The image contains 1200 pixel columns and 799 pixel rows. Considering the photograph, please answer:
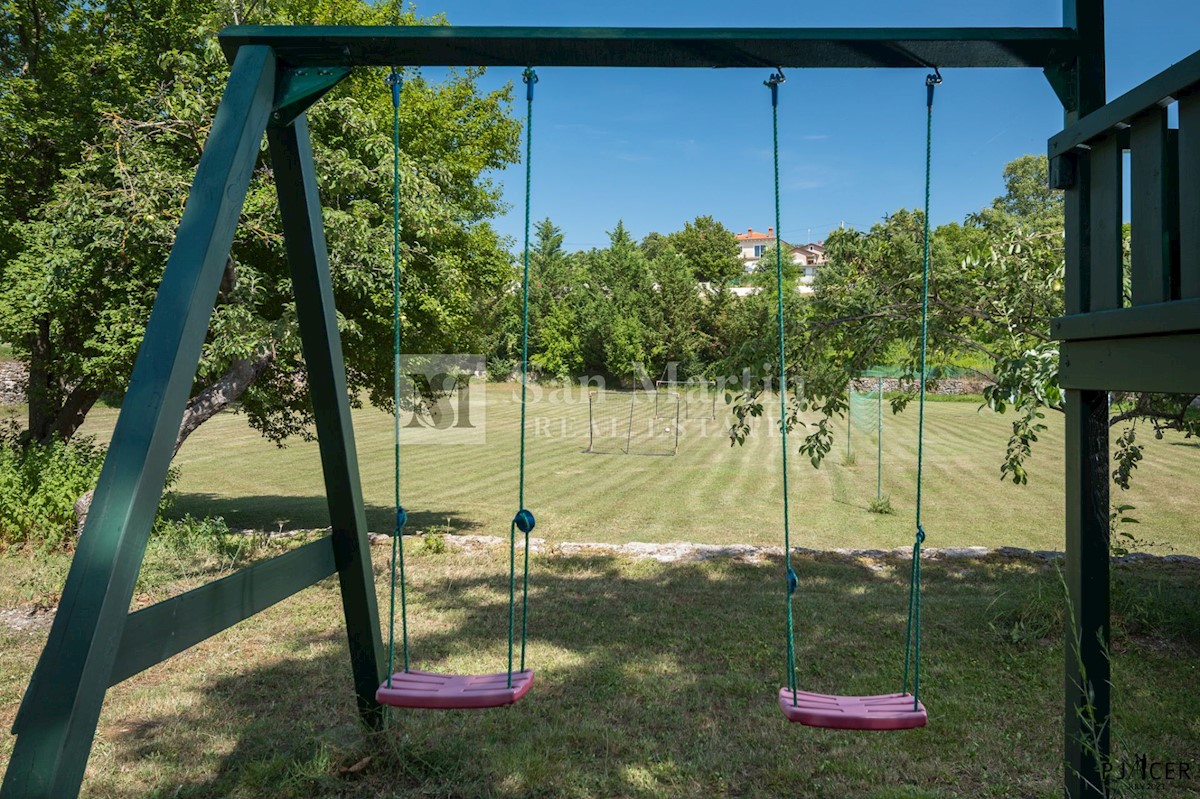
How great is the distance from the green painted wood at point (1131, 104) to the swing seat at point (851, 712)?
65.9 inches

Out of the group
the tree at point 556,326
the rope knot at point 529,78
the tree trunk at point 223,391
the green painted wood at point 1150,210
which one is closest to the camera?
the green painted wood at point 1150,210

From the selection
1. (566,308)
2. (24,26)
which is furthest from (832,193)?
(566,308)

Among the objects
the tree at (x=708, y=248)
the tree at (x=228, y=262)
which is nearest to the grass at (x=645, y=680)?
the tree at (x=228, y=262)

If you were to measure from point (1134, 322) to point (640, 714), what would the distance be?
2786 millimetres

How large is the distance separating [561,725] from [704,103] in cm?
1134

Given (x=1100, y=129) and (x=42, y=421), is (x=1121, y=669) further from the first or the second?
(x=42, y=421)

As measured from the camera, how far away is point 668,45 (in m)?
2.71

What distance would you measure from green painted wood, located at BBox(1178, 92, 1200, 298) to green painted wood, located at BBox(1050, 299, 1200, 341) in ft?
0.23

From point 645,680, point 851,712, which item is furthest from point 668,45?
point 645,680

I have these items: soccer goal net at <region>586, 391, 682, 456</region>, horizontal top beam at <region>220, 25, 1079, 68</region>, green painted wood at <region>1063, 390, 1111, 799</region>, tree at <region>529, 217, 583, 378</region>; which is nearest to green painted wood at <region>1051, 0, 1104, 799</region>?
green painted wood at <region>1063, 390, 1111, 799</region>

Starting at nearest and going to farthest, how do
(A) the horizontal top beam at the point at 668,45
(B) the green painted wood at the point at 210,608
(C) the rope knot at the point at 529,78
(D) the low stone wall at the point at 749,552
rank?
(B) the green painted wood at the point at 210,608, (A) the horizontal top beam at the point at 668,45, (C) the rope knot at the point at 529,78, (D) the low stone wall at the point at 749,552

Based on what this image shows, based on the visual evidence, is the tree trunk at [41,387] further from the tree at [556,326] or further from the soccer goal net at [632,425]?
the tree at [556,326]

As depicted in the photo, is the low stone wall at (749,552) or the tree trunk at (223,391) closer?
the low stone wall at (749,552)

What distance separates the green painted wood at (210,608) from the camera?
7.38 feet
